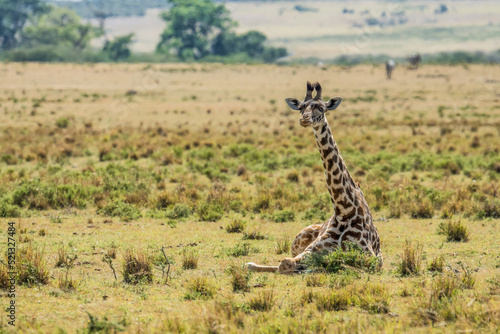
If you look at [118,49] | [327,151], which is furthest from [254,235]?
[118,49]

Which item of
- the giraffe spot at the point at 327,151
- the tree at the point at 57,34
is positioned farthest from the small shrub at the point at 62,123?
the tree at the point at 57,34

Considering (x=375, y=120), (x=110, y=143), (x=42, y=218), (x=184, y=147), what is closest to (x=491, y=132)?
(x=375, y=120)

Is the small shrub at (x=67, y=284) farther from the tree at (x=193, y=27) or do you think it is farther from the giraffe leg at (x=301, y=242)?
the tree at (x=193, y=27)

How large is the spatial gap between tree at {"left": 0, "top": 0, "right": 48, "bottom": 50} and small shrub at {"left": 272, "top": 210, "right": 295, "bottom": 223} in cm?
11399

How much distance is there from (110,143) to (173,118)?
10410 mm

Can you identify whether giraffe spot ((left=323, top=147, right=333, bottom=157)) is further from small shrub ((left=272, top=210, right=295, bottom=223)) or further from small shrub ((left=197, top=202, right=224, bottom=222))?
small shrub ((left=197, top=202, right=224, bottom=222))

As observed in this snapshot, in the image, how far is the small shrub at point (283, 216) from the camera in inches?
562

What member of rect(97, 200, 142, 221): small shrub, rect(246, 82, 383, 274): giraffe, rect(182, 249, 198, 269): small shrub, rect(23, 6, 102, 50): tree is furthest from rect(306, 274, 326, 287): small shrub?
rect(23, 6, 102, 50): tree

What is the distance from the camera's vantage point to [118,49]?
104500 mm

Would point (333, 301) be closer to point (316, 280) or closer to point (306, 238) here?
point (316, 280)

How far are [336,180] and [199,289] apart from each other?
7.79 ft

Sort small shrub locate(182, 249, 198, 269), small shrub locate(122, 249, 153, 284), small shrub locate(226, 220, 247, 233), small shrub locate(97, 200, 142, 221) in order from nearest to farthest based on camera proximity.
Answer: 1. small shrub locate(122, 249, 153, 284)
2. small shrub locate(182, 249, 198, 269)
3. small shrub locate(226, 220, 247, 233)
4. small shrub locate(97, 200, 142, 221)

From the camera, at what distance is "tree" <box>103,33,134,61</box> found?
340 feet

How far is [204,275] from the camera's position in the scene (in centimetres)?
962
